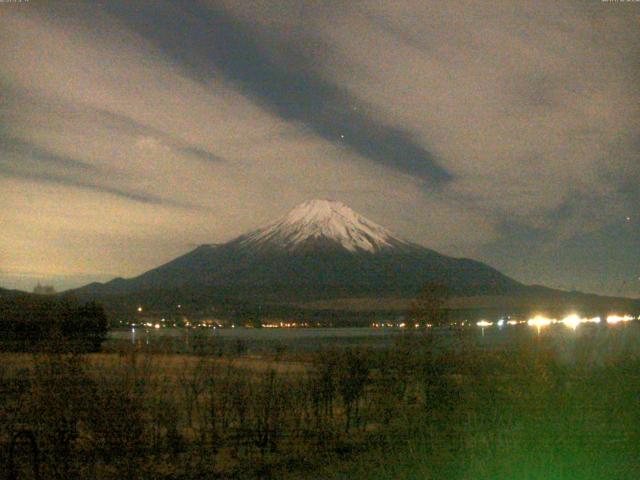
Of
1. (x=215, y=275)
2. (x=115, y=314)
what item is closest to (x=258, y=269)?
(x=215, y=275)

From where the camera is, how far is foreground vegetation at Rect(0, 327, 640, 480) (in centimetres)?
911

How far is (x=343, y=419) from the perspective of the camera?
13.9m

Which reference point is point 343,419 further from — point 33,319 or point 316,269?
point 316,269

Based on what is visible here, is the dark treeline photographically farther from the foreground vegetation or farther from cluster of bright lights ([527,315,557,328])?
cluster of bright lights ([527,315,557,328])

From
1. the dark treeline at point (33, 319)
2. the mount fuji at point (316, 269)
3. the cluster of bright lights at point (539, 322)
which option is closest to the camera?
the dark treeline at point (33, 319)

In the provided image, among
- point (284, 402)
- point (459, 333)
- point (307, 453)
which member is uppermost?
point (459, 333)

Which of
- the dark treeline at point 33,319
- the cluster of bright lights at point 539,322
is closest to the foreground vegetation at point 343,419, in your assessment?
the dark treeline at point 33,319

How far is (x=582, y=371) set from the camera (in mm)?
12055

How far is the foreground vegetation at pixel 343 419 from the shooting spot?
9.11 m

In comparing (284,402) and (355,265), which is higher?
(355,265)

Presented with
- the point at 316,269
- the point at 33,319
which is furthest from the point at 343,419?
Answer: the point at 316,269

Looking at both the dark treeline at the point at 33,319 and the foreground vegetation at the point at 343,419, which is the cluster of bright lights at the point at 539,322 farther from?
the dark treeline at the point at 33,319

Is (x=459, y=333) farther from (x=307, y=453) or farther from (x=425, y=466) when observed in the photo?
(x=425, y=466)

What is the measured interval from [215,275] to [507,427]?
9168cm
